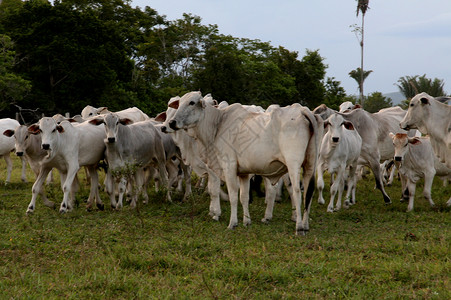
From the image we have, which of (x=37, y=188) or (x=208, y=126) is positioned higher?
(x=208, y=126)

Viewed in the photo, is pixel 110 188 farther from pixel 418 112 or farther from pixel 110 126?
pixel 418 112

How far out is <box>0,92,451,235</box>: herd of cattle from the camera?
8183 millimetres

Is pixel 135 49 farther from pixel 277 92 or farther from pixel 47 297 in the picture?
pixel 47 297

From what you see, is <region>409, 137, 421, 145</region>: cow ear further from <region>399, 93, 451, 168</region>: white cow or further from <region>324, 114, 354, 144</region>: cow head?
<region>324, 114, 354, 144</region>: cow head

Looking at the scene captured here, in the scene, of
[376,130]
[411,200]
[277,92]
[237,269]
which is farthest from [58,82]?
[237,269]

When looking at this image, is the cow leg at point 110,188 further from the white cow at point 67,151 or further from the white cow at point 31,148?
the white cow at point 31,148

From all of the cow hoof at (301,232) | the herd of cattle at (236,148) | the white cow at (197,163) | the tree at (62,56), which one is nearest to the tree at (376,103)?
the tree at (62,56)

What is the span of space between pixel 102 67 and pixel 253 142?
2762 centimetres

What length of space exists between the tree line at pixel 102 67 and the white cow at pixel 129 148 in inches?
672

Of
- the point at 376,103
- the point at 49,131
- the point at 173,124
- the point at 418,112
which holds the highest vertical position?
the point at 418,112

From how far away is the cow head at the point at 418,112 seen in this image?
9.59m

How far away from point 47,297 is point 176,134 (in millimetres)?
5720

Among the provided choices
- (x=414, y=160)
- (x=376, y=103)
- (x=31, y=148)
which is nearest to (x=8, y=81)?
(x=31, y=148)

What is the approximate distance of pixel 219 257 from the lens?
6.54 meters
